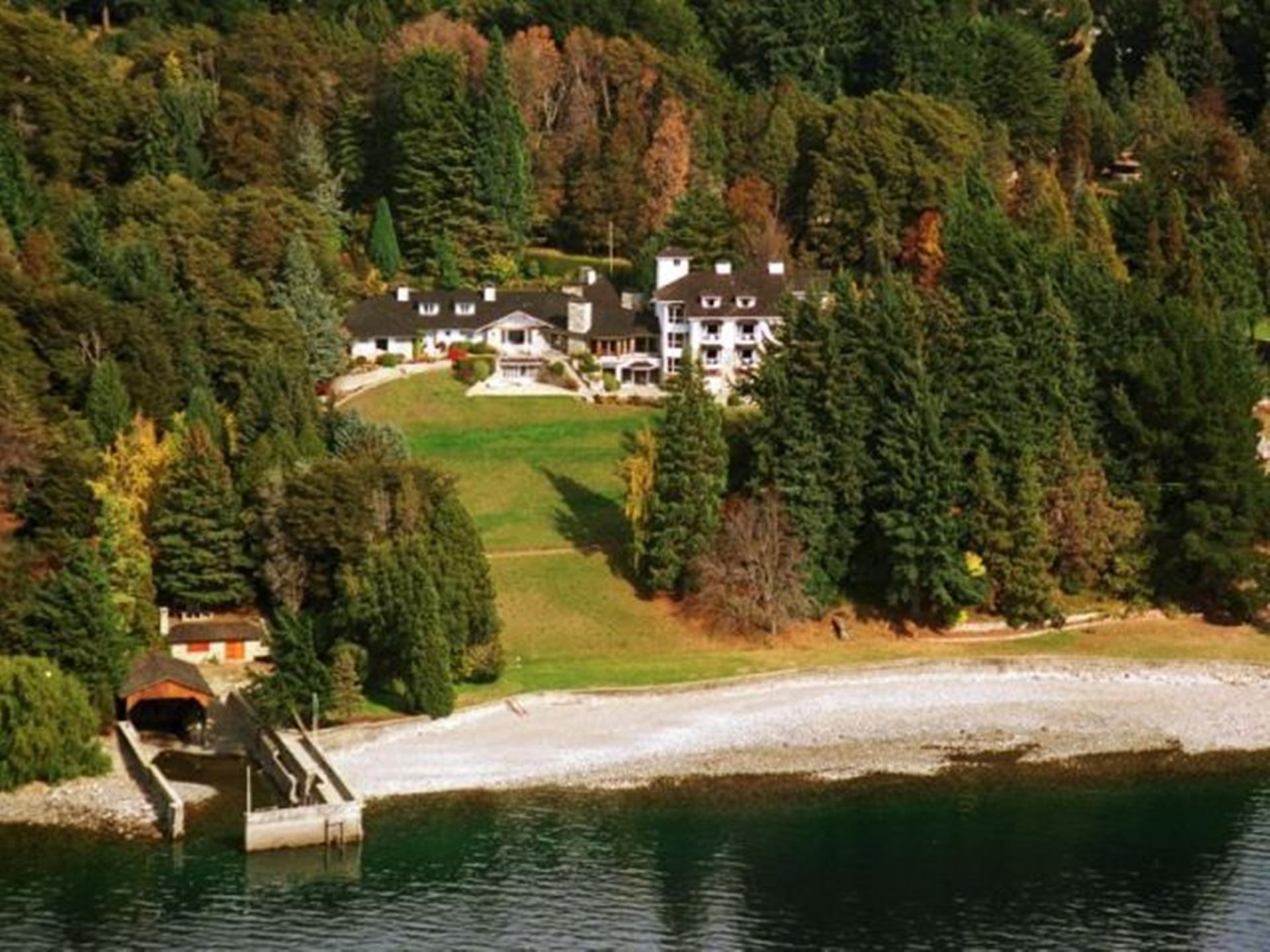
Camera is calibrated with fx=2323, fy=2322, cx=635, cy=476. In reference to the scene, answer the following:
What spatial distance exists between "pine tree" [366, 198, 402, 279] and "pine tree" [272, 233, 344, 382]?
1233 cm

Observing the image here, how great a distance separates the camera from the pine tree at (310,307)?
360 ft

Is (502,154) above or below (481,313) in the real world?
above

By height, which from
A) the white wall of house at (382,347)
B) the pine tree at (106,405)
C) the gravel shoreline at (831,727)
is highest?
the white wall of house at (382,347)

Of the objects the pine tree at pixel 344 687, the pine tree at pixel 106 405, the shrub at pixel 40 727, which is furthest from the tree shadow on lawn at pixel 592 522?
the shrub at pixel 40 727

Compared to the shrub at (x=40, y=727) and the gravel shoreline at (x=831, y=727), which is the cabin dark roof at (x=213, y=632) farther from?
the shrub at (x=40, y=727)

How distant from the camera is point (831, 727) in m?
81.4

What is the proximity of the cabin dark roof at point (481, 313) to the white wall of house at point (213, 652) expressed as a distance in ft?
101

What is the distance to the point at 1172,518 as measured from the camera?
94812mm

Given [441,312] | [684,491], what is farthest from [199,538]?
[441,312]

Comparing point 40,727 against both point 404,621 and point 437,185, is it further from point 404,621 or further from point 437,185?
point 437,185

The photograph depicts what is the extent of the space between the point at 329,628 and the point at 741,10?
78499 mm

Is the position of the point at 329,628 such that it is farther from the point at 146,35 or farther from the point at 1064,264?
the point at 146,35

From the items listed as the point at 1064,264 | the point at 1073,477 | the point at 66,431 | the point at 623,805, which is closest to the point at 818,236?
the point at 1064,264

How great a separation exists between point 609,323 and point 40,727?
160 ft
